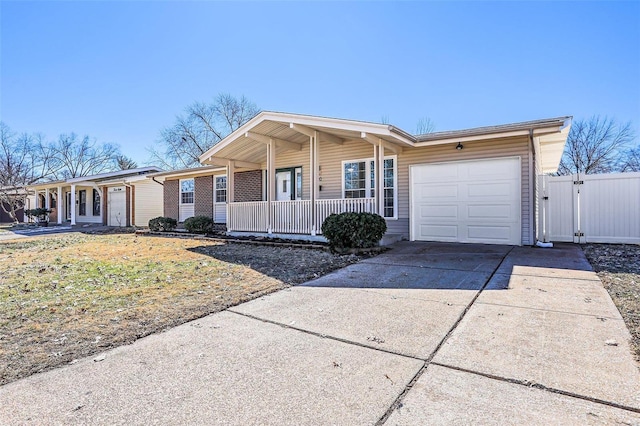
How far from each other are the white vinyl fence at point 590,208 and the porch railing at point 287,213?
5.01 m

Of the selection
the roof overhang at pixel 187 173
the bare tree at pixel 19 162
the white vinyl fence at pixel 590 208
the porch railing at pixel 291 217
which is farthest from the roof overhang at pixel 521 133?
the bare tree at pixel 19 162

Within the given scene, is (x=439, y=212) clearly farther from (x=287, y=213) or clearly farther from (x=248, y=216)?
(x=248, y=216)

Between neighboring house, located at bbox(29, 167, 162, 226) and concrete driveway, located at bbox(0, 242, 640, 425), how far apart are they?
17515 mm

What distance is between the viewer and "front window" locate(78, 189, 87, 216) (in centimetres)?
2377

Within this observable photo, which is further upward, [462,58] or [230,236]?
[462,58]

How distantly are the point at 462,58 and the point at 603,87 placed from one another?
9.29 meters

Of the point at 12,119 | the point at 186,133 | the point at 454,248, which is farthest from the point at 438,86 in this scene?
the point at 12,119

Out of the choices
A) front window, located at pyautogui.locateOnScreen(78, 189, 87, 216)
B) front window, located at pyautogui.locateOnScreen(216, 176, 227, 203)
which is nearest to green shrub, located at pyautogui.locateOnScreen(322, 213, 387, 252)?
front window, located at pyautogui.locateOnScreen(216, 176, 227, 203)

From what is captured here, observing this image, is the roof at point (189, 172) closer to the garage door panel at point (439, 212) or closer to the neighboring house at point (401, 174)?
the neighboring house at point (401, 174)

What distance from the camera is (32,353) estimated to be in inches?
109

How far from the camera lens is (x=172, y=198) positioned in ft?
58.0

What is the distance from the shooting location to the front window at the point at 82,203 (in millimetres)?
23766

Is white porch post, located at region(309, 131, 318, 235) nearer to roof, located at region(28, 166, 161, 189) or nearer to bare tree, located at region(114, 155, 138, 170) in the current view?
roof, located at region(28, 166, 161, 189)

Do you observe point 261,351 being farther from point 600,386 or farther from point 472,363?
point 600,386
